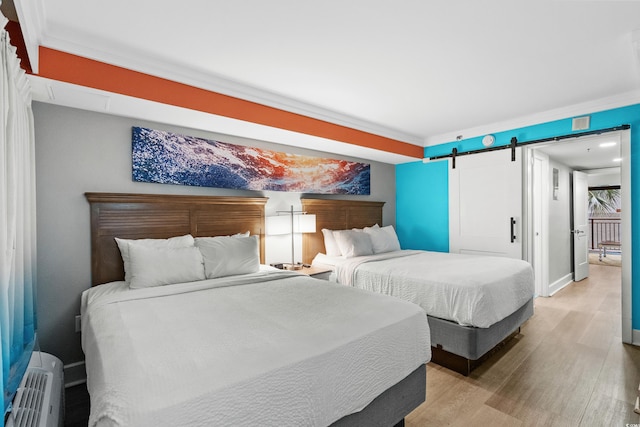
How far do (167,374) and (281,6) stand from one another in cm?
192

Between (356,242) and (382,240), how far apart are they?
528mm

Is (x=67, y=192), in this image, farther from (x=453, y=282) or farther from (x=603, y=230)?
(x=603, y=230)

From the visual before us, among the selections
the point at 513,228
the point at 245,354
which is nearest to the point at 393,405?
the point at 245,354

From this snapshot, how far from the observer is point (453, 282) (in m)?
2.60

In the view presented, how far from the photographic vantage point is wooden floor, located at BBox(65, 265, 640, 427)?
1949mm

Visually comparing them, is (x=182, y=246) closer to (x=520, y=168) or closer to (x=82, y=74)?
(x=82, y=74)

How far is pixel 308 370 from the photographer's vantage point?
124cm

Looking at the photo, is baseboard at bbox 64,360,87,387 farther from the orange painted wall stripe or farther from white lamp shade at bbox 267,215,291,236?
the orange painted wall stripe

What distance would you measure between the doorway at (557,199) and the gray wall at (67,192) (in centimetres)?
465

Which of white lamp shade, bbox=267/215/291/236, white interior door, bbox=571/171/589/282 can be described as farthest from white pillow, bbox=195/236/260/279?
white interior door, bbox=571/171/589/282

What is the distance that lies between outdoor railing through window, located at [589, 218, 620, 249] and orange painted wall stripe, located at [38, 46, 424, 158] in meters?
9.23

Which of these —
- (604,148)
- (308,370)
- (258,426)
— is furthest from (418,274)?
(604,148)

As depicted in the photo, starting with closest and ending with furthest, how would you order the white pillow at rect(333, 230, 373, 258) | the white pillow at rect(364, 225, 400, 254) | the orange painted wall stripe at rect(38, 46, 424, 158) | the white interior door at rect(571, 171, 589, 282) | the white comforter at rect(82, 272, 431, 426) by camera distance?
1. the white comforter at rect(82, 272, 431, 426)
2. the orange painted wall stripe at rect(38, 46, 424, 158)
3. the white pillow at rect(333, 230, 373, 258)
4. the white pillow at rect(364, 225, 400, 254)
5. the white interior door at rect(571, 171, 589, 282)

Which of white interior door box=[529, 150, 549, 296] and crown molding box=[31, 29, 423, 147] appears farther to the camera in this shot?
white interior door box=[529, 150, 549, 296]
